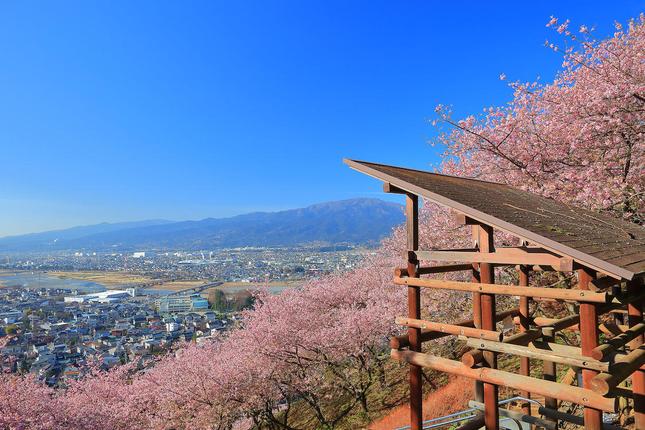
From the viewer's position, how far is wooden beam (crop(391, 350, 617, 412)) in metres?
→ 3.25

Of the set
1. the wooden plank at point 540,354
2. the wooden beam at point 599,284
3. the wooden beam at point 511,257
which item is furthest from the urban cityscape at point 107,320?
the wooden beam at point 599,284

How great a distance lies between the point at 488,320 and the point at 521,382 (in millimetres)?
696

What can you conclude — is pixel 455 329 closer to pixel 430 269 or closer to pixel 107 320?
pixel 430 269

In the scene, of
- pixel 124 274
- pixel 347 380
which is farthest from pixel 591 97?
pixel 124 274

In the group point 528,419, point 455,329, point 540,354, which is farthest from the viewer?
point 528,419

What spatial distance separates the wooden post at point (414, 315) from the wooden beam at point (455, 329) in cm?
11

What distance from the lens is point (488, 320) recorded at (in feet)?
13.9

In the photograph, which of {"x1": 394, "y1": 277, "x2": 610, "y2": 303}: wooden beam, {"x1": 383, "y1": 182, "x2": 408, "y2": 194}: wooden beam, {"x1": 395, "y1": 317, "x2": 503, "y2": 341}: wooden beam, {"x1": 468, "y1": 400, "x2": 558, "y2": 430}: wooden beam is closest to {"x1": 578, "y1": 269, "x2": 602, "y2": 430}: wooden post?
{"x1": 394, "y1": 277, "x2": 610, "y2": 303}: wooden beam

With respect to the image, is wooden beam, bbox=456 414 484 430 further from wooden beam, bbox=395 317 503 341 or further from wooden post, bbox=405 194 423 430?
wooden beam, bbox=395 317 503 341

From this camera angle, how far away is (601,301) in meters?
3.37

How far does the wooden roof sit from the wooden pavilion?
1 centimetres

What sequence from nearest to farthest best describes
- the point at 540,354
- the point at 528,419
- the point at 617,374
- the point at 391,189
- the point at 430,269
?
the point at 617,374
the point at 540,354
the point at 391,189
the point at 430,269
the point at 528,419

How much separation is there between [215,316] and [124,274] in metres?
72.3

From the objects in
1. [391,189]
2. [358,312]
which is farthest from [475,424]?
[358,312]
